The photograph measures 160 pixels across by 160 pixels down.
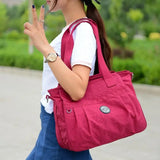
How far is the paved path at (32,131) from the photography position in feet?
14.4

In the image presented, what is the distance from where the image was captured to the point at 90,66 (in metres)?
1.63

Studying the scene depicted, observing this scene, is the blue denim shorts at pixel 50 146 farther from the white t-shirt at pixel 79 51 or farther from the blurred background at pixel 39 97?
the blurred background at pixel 39 97

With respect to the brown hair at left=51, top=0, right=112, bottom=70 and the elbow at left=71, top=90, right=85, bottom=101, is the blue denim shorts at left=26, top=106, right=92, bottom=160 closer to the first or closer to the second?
the elbow at left=71, top=90, right=85, bottom=101

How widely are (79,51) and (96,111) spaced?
0.84 feet

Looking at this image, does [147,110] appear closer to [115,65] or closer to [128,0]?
[115,65]

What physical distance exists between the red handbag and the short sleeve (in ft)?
0.08

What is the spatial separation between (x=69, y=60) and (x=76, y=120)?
0.80 ft

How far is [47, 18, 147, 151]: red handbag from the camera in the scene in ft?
5.36

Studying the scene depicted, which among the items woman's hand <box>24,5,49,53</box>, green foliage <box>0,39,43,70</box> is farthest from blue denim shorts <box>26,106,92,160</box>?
green foliage <box>0,39,43,70</box>

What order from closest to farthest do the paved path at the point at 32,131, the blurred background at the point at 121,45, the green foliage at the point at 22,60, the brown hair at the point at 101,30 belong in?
the brown hair at the point at 101,30
the paved path at the point at 32,131
the blurred background at the point at 121,45
the green foliage at the point at 22,60

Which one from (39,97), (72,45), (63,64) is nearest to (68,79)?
(63,64)

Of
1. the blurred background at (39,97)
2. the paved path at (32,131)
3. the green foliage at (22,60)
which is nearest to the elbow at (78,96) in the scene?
the blurred background at (39,97)

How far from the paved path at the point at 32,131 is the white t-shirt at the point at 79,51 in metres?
2.56

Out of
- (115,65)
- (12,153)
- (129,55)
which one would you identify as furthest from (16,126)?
(129,55)
